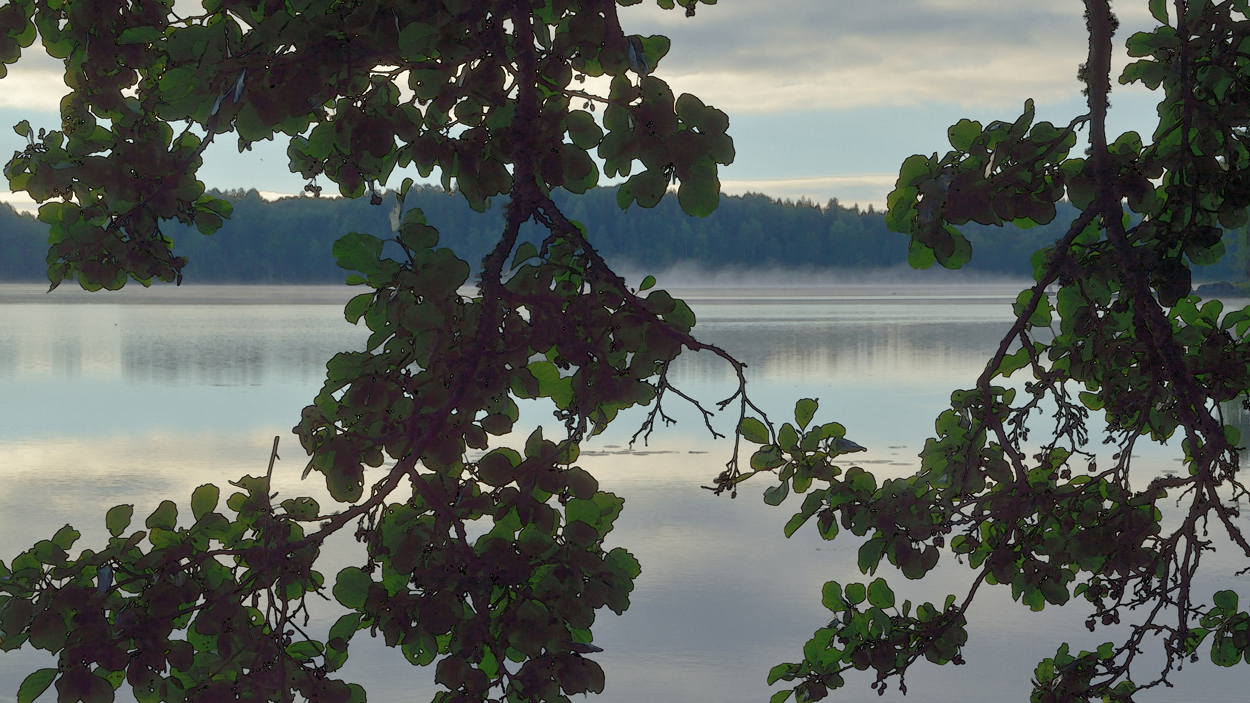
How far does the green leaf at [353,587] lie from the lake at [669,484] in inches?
89.6

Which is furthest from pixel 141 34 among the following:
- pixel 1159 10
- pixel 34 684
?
pixel 1159 10

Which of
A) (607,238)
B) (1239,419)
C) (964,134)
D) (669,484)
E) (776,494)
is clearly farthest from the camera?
(607,238)

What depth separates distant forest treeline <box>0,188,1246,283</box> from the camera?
7481cm

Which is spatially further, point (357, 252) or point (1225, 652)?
point (1225, 652)

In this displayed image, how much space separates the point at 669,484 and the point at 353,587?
18.2 ft

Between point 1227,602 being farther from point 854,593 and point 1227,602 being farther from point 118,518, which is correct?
point 118,518

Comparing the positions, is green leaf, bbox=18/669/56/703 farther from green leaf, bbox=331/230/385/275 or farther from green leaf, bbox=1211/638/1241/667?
green leaf, bbox=1211/638/1241/667

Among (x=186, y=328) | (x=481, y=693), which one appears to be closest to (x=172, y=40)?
(x=481, y=693)

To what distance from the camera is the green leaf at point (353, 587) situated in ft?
6.82

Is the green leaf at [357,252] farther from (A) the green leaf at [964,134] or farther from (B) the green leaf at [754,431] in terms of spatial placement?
(A) the green leaf at [964,134]

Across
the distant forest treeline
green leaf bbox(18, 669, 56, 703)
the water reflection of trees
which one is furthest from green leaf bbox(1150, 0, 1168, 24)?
the distant forest treeline

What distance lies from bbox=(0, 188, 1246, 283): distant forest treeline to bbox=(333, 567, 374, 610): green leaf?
226 ft

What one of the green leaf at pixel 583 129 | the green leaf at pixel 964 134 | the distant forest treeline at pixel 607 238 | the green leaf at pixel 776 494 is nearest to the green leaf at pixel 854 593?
the green leaf at pixel 776 494

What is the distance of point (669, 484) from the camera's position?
24.8 feet
